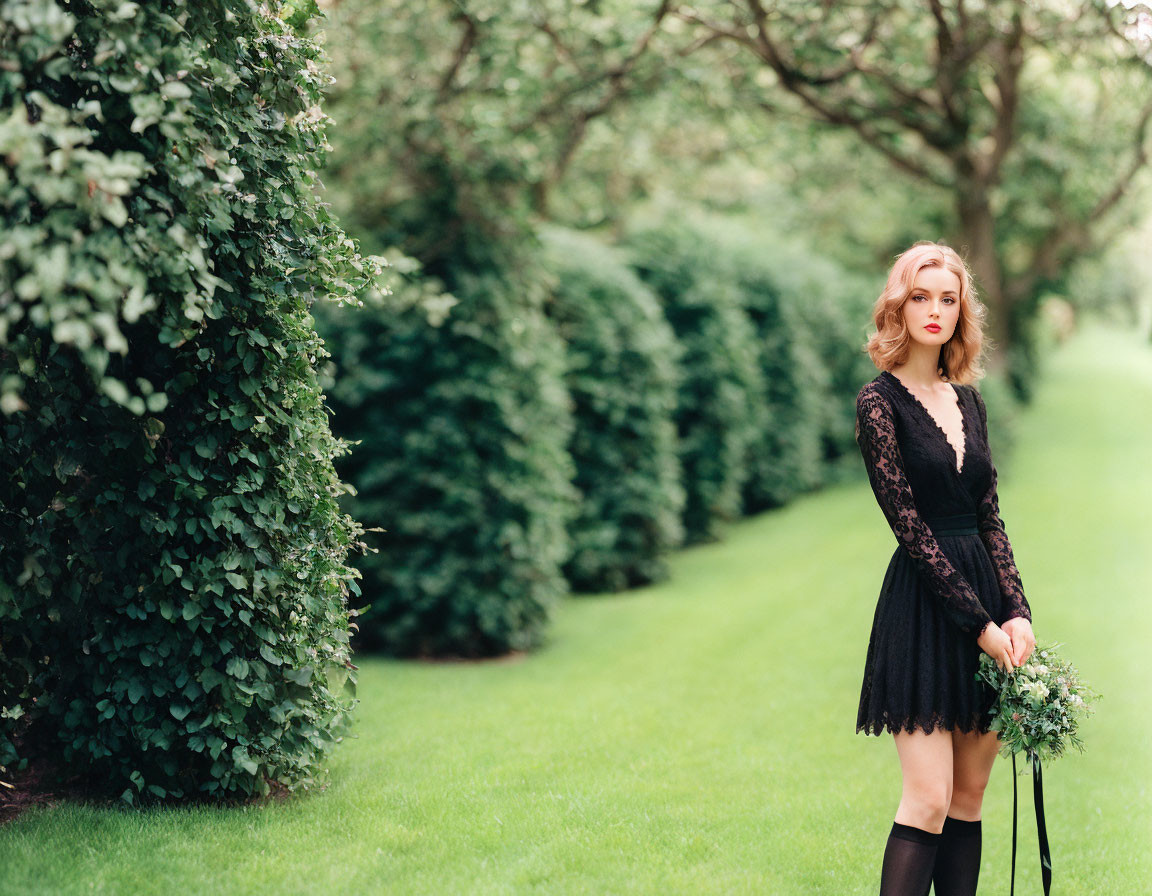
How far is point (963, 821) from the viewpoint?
353 centimetres

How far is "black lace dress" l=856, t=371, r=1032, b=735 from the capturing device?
3.33m

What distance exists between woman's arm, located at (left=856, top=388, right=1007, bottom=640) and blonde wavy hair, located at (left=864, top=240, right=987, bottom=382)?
262 mm

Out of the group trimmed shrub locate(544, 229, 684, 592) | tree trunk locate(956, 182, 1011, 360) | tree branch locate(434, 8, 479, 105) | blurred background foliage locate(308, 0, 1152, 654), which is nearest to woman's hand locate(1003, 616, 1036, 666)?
blurred background foliage locate(308, 0, 1152, 654)

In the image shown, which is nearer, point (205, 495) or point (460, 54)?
point (205, 495)

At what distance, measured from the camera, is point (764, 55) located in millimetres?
10000

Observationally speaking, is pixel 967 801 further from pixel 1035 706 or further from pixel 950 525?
pixel 950 525

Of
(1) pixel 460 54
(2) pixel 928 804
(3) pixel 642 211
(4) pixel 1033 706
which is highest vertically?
(3) pixel 642 211

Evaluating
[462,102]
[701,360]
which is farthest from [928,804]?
[701,360]

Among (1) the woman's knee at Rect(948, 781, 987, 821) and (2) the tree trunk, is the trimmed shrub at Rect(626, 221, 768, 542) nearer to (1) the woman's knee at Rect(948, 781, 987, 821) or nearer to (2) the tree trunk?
(2) the tree trunk

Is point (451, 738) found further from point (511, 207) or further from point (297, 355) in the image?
point (511, 207)

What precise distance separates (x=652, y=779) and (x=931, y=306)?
2795 mm

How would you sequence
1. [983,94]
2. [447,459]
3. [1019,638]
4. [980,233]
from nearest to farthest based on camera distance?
[1019,638], [447,459], [983,94], [980,233]

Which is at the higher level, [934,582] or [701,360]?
[701,360]

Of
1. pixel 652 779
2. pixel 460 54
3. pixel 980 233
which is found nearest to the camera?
pixel 652 779
